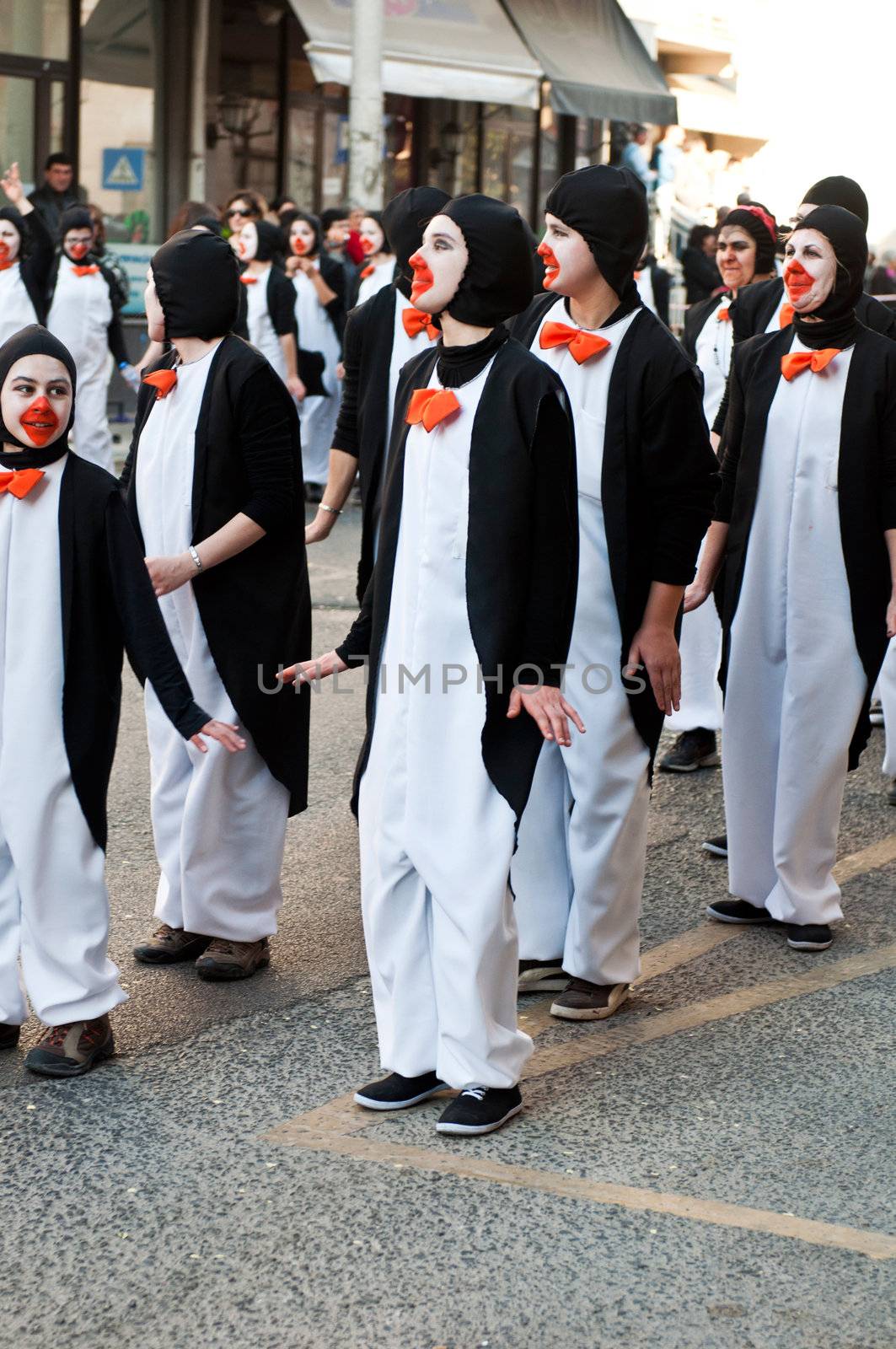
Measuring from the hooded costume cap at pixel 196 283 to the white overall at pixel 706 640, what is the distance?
289 cm

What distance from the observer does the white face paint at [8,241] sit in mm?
10727

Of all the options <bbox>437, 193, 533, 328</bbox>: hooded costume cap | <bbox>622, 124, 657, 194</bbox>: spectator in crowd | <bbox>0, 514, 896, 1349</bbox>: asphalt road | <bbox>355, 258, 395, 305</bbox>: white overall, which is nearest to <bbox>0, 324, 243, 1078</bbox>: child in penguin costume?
<bbox>0, 514, 896, 1349</bbox>: asphalt road

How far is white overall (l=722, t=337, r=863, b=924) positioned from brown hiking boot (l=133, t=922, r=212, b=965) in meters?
1.55

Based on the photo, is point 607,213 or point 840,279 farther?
point 840,279

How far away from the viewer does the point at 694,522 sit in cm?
443

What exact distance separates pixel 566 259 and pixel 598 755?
46.4 inches

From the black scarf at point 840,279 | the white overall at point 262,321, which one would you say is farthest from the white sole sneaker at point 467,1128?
the white overall at point 262,321

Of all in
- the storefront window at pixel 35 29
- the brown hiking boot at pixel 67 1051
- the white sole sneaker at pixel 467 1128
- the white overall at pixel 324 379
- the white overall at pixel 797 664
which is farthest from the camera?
the storefront window at pixel 35 29

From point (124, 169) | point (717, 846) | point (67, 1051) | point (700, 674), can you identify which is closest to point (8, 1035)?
point (67, 1051)

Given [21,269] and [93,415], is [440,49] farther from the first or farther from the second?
[21,269]

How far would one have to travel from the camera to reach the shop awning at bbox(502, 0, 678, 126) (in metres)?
21.8

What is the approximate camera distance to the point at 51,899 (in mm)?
4086

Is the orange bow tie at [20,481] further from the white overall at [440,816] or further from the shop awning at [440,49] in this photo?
the shop awning at [440,49]

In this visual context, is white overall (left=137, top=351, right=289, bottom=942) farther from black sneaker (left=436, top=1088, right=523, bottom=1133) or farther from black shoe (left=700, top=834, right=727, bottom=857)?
black shoe (left=700, top=834, right=727, bottom=857)
